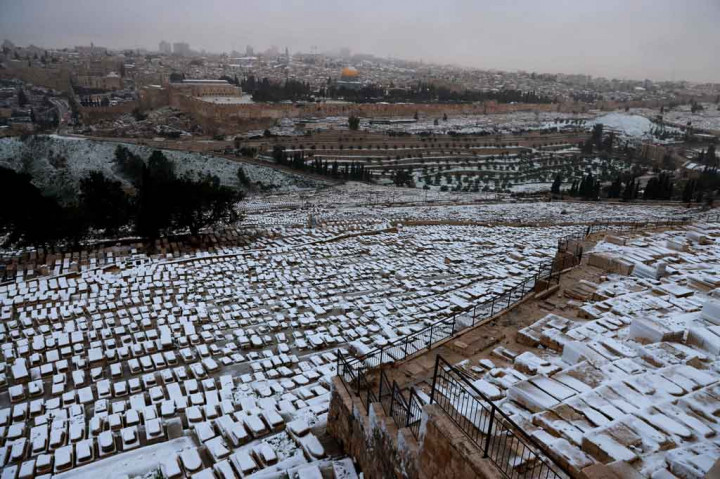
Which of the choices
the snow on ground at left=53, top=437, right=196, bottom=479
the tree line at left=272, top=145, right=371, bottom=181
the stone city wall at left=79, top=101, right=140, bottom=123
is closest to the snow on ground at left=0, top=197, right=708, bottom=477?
the snow on ground at left=53, top=437, right=196, bottom=479

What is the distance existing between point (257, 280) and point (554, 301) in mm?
7286

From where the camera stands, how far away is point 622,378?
4.84 m

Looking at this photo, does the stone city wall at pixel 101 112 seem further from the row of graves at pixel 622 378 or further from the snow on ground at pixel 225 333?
the row of graves at pixel 622 378

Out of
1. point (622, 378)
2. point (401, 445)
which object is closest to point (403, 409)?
point (401, 445)

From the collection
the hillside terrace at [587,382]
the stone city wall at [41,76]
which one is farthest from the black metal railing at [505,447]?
the stone city wall at [41,76]

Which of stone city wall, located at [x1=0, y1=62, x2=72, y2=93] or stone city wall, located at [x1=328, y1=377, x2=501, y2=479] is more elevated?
stone city wall, located at [x1=0, y1=62, x2=72, y2=93]

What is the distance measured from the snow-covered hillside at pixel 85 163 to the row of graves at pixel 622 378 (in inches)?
1060

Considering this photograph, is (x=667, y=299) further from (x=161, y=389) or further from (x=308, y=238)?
(x=308, y=238)

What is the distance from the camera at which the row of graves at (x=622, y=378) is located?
3525 millimetres

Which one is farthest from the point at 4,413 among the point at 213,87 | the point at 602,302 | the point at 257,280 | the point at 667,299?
the point at 213,87

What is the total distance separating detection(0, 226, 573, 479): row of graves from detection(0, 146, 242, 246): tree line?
7.43ft

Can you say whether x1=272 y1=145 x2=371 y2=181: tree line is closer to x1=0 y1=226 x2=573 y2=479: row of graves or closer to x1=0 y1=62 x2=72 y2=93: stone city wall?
x1=0 y1=226 x2=573 y2=479: row of graves

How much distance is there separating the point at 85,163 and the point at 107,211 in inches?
920

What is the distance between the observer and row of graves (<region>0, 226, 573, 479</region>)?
5.44 metres
